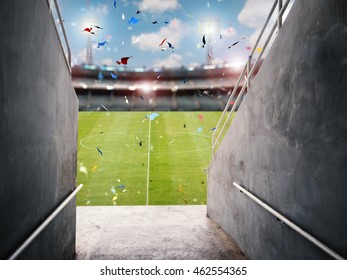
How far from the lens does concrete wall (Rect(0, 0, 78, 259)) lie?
1972mm

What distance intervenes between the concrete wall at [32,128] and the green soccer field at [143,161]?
5144 mm

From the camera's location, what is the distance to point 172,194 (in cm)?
880

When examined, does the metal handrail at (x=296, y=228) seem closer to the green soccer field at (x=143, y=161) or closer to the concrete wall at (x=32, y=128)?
the concrete wall at (x=32, y=128)

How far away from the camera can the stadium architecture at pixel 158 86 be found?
37.5 metres

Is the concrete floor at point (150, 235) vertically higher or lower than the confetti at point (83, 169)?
lower

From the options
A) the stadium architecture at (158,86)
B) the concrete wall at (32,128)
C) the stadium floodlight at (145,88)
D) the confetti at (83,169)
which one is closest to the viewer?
the concrete wall at (32,128)

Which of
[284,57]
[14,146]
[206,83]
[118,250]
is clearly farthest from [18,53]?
[206,83]

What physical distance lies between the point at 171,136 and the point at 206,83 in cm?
2365

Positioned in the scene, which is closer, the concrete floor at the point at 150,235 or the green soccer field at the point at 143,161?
the concrete floor at the point at 150,235

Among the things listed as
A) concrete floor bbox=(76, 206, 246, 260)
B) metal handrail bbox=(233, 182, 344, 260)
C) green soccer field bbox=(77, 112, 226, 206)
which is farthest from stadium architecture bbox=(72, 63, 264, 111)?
metal handrail bbox=(233, 182, 344, 260)

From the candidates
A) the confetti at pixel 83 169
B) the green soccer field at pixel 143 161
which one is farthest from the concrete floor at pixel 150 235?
the confetti at pixel 83 169

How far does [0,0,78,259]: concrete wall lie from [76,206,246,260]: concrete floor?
99 centimetres

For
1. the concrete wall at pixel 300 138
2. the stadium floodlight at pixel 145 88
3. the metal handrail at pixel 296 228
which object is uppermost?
the stadium floodlight at pixel 145 88
